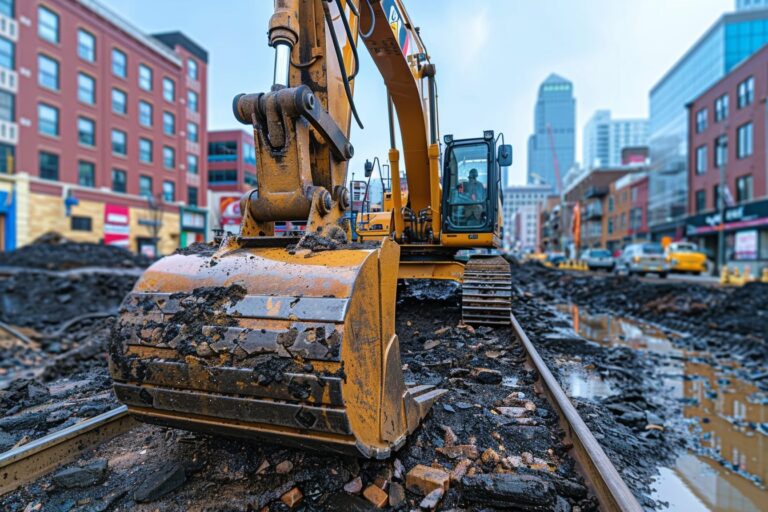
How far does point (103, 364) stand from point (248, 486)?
4692 millimetres

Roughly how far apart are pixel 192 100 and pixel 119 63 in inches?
315

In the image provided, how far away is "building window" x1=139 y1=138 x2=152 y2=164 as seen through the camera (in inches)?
1375

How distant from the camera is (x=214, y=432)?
2.27 m

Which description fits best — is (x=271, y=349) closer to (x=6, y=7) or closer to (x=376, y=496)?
(x=376, y=496)

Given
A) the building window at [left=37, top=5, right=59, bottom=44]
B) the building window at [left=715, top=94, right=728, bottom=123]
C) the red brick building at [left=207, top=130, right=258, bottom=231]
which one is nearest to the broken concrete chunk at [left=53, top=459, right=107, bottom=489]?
the building window at [left=37, top=5, right=59, bottom=44]

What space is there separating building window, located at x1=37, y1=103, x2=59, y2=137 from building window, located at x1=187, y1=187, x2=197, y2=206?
12.6 m

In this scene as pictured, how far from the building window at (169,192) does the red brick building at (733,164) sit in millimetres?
41241

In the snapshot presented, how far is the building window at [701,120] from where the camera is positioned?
36.7m

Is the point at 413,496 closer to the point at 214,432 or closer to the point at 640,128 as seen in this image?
the point at 214,432

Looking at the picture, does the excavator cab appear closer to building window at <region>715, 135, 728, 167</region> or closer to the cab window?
the cab window

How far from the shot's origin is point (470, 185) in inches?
295

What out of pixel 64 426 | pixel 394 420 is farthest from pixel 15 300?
pixel 394 420

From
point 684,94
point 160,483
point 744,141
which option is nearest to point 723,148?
point 744,141

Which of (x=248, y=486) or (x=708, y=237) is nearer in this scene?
(x=248, y=486)
